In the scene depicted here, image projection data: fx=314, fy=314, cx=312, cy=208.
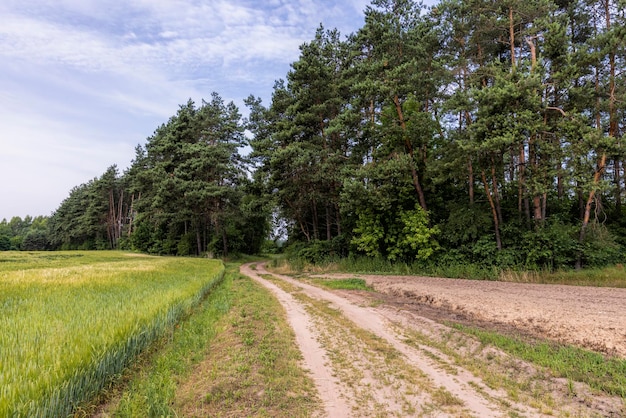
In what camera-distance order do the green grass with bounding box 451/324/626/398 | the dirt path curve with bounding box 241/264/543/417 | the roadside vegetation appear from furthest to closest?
the roadside vegetation → the green grass with bounding box 451/324/626/398 → the dirt path curve with bounding box 241/264/543/417

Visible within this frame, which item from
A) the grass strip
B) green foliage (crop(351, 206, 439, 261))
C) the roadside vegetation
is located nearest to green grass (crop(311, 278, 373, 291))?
the roadside vegetation

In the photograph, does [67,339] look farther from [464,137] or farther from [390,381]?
[464,137]

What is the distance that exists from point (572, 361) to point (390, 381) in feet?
10.1

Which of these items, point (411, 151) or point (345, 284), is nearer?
point (345, 284)

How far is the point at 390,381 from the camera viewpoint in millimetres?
4477

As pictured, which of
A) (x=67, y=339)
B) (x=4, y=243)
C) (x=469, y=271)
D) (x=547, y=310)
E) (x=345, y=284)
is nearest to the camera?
(x=67, y=339)

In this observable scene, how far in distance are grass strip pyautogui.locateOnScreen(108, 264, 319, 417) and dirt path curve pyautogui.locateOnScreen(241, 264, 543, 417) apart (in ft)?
1.05

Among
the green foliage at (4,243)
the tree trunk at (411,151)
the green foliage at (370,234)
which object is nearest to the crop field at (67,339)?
the green foliage at (370,234)

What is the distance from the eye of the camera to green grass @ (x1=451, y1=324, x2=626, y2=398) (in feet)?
14.1

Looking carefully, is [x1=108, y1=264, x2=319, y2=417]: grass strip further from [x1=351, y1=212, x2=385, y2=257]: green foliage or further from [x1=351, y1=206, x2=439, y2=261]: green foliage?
[x1=351, y1=212, x2=385, y2=257]: green foliage

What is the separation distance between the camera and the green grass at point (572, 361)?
14.1ft

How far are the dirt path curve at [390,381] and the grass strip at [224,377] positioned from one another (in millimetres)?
321

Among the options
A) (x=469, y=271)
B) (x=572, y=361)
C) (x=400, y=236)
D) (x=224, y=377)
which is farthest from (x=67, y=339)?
(x=400, y=236)

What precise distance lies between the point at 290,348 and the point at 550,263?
54.8ft
